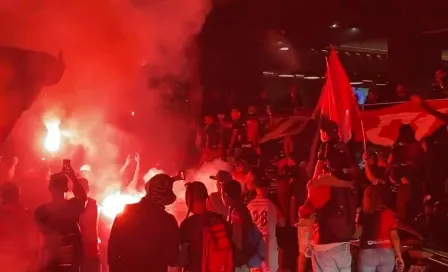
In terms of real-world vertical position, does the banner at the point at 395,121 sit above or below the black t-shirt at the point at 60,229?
above

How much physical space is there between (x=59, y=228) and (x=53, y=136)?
454 centimetres

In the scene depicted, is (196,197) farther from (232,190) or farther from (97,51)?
(97,51)

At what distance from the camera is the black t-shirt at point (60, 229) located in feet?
17.1

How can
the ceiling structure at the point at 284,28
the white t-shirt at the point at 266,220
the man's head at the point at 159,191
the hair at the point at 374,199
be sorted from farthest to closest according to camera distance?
the ceiling structure at the point at 284,28, the white t-shirt at the point at 266,220, the hair at the point at 374,199, the man's head at the point at 159,191

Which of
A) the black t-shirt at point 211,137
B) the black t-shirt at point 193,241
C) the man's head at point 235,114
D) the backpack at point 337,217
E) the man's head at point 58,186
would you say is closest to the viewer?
the black t-shirt at point 193,241

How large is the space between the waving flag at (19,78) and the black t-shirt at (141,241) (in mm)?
3064

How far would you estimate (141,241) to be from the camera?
439cm

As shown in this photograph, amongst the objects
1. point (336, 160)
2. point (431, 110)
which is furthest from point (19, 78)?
point (431, 110)

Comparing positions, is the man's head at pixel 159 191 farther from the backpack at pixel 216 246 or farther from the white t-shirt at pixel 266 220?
the white t-shirt at pixel 266 220

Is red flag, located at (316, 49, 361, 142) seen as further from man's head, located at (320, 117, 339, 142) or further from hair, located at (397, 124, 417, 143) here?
man's head, located at (320, 117, 339, 142)

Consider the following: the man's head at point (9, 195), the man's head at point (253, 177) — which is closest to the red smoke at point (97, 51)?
the man's head at point (9, 195)

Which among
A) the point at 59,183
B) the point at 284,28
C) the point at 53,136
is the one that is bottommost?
the point at 59,183

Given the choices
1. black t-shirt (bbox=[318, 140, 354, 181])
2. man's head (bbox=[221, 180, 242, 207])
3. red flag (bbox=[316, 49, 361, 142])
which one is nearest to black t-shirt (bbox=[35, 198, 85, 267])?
man's head (bbox=[221, 180, 242, 207])

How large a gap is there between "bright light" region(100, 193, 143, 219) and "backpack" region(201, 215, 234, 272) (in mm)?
2043
